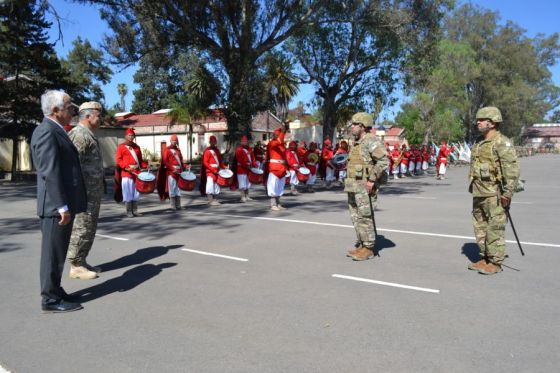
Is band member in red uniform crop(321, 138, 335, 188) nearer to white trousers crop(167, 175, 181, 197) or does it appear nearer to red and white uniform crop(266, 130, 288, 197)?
red and white uniform crop(266, 130, 288, 197)

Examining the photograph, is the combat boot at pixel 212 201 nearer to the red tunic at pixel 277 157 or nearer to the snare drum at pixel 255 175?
the snare drum at pixel 255 175

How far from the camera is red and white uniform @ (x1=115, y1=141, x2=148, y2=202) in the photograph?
1094 centimetres

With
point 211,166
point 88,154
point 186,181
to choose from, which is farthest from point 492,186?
point 211,166

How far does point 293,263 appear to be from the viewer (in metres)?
6.88

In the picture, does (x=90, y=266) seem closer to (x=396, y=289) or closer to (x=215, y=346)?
(x=215, y=346)

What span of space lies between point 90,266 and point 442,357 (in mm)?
4556

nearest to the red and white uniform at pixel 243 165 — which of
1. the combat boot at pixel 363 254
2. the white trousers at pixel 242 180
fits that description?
the white trousers at pixel 242 180

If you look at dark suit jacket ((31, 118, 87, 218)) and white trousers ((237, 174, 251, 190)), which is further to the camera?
white trousers ((237, 174, 251, 190))

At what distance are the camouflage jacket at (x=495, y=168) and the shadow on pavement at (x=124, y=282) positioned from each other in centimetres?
419

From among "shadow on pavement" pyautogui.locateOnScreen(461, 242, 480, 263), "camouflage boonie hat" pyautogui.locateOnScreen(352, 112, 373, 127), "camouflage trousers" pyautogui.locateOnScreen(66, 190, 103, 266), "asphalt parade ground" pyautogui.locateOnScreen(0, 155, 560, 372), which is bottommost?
"asphalt parade ground" pyautogui.locateOnScreen(0, 155, 560, 372)

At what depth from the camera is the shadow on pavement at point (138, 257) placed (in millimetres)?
6777

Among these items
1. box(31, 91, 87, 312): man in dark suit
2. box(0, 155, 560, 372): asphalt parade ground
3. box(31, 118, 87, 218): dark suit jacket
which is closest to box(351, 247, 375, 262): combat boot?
box(0, 155, 560, 372): asphalt parade ground

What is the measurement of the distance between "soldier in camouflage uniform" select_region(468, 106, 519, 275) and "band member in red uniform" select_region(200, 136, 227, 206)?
26.1 feet

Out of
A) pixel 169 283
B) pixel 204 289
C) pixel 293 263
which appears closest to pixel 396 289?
pixel 293 263
